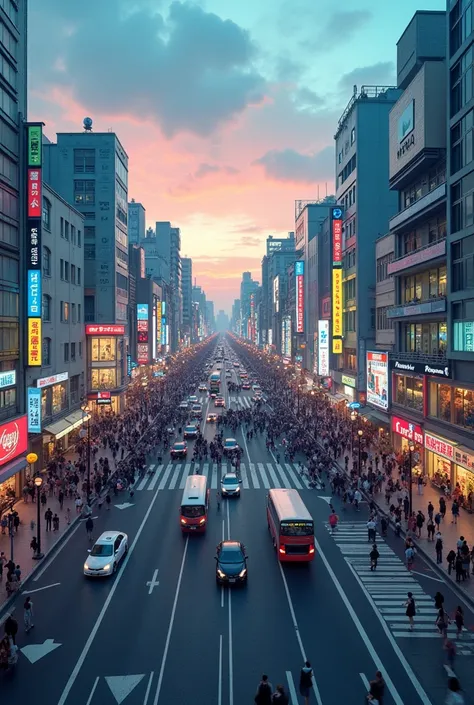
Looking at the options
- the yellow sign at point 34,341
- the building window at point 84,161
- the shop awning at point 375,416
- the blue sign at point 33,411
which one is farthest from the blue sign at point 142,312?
the yellow sign at point 34,341

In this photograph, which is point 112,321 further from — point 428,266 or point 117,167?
point 428,266

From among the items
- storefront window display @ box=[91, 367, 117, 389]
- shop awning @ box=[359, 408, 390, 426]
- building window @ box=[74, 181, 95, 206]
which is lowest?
shop awning @ box=[359, 408, 390, 426]

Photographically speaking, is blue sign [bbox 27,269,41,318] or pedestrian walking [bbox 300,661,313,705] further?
blue sign [bbox 27,269,41,318]

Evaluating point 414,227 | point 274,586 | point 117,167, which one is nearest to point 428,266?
point 414,227

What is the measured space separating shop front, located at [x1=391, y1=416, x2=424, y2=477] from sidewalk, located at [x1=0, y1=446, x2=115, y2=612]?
23.0 metres

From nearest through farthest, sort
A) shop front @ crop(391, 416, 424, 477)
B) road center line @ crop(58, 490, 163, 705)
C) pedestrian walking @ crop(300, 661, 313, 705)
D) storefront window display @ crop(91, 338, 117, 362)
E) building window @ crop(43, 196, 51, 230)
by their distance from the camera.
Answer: pedestrian walking @ crop(300, 661, 313, 705) → road center line @ crop(58, 490, 163, 705) → shop front @ crop(391, 416, 424, 477) → building window @ crop(43, 196, 51, 230) → storefront window display @ crop(91, 338, 117, 362)

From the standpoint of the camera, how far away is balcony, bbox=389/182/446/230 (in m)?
35.5

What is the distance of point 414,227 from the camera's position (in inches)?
1711

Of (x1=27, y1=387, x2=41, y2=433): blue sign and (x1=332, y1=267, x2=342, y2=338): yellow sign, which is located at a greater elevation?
(x1=332, y1=267, x2=342, y2=338): yellow sign

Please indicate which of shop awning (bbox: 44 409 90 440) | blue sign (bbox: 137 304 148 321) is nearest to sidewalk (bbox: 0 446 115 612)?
shop awning (bbox: 44 409 90 440)

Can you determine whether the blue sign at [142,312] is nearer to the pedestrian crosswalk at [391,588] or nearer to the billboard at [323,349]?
the billboard at [323,349]

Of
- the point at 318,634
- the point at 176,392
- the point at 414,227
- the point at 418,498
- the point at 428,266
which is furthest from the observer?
the point at 176,392

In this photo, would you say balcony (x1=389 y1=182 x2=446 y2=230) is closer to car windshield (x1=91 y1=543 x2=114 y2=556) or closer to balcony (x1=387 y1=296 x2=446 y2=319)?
balcony (x1=387 y1=296 x2=446 y2=319)

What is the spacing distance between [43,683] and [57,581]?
763cm
